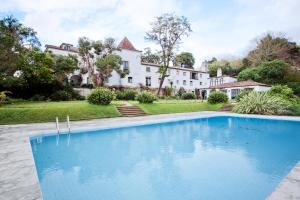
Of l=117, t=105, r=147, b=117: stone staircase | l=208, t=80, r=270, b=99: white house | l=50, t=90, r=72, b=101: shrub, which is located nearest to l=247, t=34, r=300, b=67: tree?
l=208, t=80, r=270, b=99: white house

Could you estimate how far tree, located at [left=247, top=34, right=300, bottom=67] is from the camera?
40.6 m

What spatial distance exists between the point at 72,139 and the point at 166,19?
2490cm

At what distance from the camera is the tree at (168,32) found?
97.3ft

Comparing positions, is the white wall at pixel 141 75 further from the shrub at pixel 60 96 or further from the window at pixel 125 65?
the shrub at pixel 60 96

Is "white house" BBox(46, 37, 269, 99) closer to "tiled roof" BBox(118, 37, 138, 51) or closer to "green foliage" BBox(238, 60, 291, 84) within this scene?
"tiled roof" BBox(118, 37, 138, 51)

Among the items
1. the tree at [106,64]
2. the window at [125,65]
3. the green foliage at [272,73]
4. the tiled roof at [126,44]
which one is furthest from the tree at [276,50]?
the tree at [106,64]

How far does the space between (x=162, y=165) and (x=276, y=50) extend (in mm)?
44160

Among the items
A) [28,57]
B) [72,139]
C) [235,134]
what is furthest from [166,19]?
[72,139]

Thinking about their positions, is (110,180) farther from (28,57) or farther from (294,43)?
(294,43)

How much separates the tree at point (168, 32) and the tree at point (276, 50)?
21502 mm

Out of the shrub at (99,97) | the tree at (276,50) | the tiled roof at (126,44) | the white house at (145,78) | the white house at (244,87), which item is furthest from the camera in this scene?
the tree at (276,50)

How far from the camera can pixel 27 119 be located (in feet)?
44.7

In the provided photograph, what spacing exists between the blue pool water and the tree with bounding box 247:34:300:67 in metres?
37.1

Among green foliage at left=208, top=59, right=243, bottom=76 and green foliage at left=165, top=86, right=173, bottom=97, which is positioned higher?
green foliage at left=208, top=59, right=243, bottom=76
